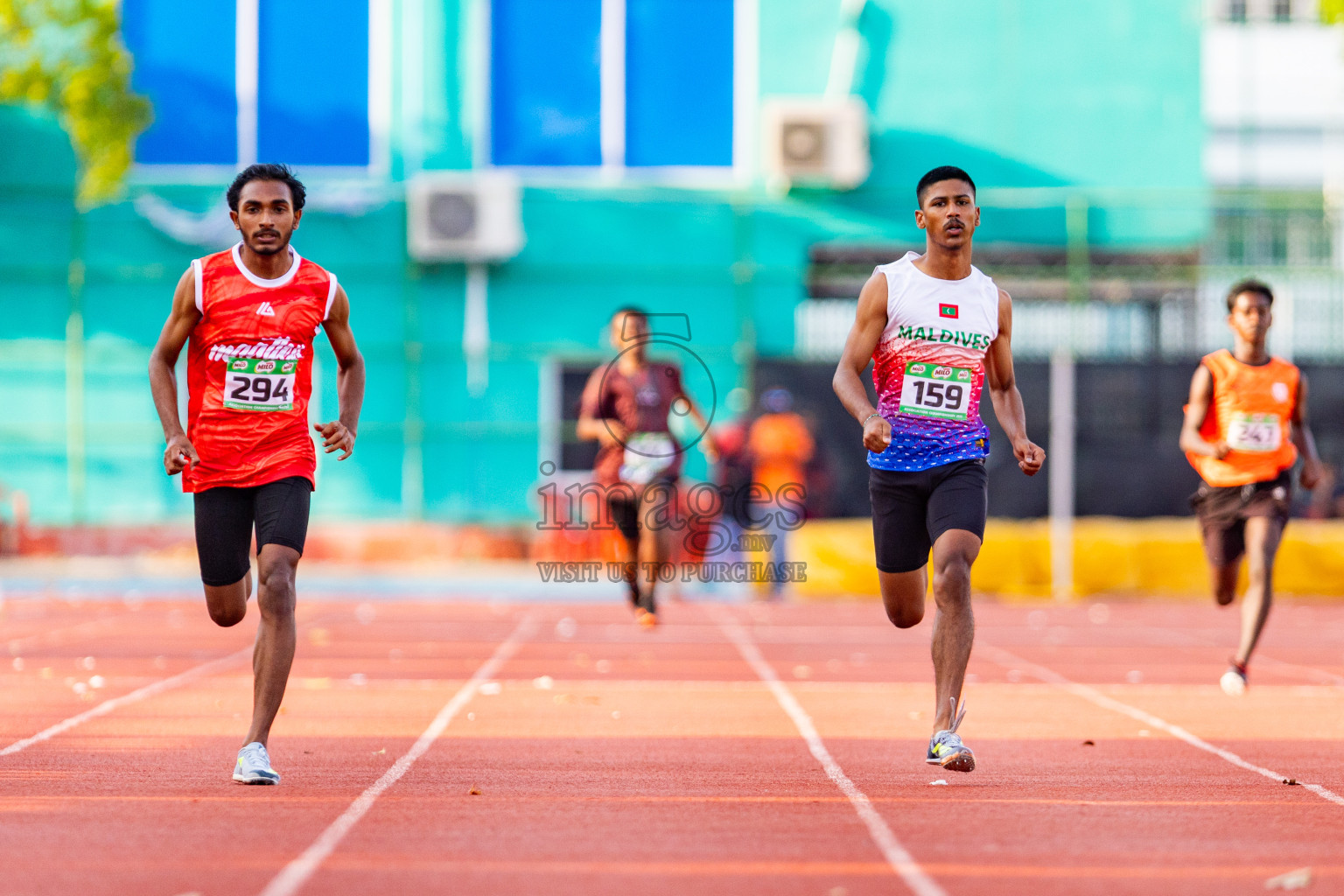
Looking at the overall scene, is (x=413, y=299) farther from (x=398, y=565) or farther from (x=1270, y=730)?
(x=1270, y=730)

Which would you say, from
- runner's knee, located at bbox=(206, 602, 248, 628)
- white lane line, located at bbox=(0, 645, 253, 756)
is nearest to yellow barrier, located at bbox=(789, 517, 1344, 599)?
white lane line, located at bbox=(0, 645, 253, 756)

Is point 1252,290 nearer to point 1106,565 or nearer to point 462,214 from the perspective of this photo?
point 1106,565

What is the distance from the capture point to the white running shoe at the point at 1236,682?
29.9 ft

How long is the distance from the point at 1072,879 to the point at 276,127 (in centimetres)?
2154

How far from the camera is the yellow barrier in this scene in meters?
18.0

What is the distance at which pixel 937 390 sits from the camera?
661 cm

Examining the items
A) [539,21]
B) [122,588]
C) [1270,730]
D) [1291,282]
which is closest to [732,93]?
[539,21]

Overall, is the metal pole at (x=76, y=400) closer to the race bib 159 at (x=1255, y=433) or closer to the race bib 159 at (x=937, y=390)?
the race bib 159 at (x=1255, y=433)

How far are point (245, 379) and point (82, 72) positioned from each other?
18.4 m

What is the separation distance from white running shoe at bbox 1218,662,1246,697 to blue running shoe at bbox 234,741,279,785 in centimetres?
530

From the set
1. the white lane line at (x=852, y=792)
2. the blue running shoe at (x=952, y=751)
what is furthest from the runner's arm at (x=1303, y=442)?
the blue running shoe at (x=952, y=751)

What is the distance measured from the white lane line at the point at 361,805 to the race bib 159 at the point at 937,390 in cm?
235

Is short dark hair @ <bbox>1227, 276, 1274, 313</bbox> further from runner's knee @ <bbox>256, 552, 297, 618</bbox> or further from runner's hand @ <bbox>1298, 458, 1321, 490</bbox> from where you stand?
runner's knee @ <bbox>256, 552, 297, 618</bbox>

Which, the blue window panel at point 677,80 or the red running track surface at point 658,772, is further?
the blue window panel at point 677,80
